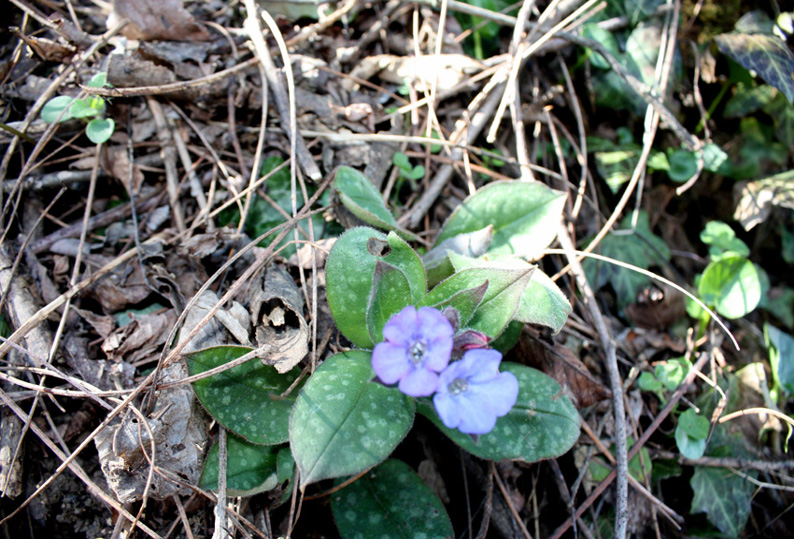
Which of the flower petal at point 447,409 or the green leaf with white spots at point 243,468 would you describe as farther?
the green leaf with white spots at point 243,468

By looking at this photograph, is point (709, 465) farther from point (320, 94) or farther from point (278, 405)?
point (320, 94)

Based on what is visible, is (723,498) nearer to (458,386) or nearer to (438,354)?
(458,386)

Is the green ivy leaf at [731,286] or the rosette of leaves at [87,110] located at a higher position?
the rosette of leaves at [87,110]

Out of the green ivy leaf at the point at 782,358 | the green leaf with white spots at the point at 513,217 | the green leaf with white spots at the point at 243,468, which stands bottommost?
the green ivy leaf at the point at 782,358

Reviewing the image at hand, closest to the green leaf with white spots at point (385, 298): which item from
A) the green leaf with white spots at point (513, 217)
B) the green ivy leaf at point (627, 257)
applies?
the green leaf with white spots at point (513, 217)

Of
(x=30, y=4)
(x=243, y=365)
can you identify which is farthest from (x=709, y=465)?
(x=30, y=4)

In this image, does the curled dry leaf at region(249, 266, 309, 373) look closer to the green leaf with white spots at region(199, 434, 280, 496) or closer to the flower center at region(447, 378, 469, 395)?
the green leaf with white spots at region(199, 434, 280, 496)

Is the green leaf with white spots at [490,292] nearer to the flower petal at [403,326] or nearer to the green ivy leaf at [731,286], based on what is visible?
the flower petal at [403,326]
